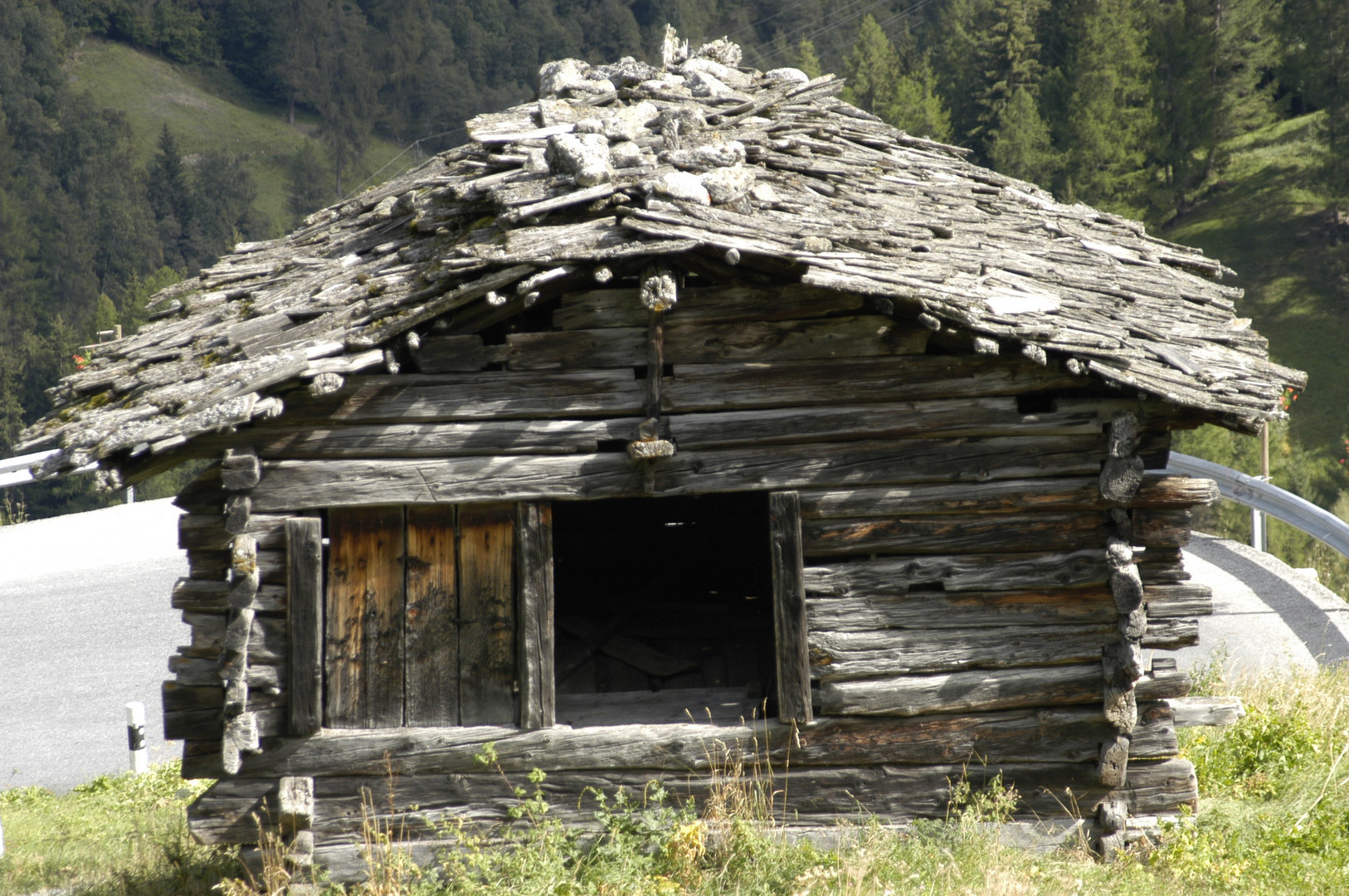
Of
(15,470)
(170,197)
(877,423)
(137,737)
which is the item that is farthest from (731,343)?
(170,197)

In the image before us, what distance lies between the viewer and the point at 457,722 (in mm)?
5906

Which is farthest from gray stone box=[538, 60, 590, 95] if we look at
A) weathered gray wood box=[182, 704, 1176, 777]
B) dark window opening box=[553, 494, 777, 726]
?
weathered gray wood box=[182, 704, 1176, 777]

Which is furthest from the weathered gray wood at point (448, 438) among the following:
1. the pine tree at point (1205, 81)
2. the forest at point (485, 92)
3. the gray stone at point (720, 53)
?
the pine tree at point (1205, 81)

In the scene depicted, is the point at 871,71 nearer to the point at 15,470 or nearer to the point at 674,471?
the point at 15,470

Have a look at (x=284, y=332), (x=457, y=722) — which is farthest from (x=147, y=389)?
(x=457, y=722)

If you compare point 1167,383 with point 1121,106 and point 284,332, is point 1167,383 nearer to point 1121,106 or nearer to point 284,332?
point 284,332

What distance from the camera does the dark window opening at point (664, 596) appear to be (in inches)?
340

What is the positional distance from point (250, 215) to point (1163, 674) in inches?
2599

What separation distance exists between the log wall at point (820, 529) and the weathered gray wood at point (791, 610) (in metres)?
0.02

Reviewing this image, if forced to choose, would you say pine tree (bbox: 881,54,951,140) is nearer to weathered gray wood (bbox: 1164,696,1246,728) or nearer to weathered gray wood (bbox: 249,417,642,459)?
weathered gray wood (bbox: 1164,696,1246,728)

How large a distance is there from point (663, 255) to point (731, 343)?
626 mm

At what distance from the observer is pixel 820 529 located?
19.4ft

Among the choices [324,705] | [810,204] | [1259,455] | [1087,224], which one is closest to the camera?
[324,705]

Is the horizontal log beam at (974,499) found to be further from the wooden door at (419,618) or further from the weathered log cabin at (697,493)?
the wooden door at (419,618)
